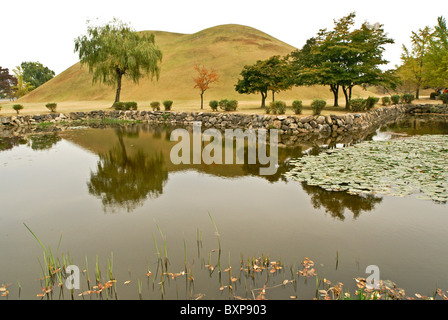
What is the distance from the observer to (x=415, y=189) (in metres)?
9.25

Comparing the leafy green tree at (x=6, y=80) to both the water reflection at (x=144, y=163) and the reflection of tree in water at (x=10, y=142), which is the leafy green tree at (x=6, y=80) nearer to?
the water reflection at (x=144, y=163)

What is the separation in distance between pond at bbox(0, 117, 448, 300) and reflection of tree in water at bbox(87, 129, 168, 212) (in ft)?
0.24

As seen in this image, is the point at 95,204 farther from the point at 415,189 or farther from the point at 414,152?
the point at 414,152

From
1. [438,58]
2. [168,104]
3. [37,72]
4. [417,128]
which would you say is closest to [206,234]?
[417,128]

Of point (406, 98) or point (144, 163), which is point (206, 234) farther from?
point (406, 98)

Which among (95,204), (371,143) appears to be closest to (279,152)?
(371,143)

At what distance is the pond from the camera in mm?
5059

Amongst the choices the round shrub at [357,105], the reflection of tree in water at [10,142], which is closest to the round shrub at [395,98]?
the round shrub at [357,105]

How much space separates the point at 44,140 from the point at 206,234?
1804cm

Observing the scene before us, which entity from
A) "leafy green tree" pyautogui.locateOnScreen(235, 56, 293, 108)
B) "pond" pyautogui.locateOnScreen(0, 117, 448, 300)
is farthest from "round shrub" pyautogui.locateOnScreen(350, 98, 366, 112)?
"pond" pyautogui.locateOnScreen(0, 117, 448, 300)

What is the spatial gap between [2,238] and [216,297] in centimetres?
516

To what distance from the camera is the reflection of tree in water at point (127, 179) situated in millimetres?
9078

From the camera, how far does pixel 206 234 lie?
6.78 meters
